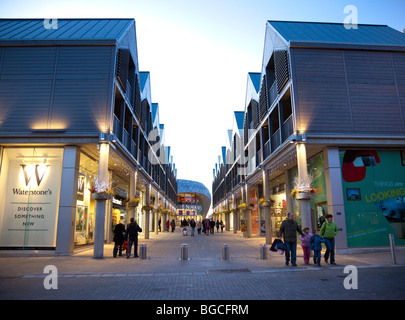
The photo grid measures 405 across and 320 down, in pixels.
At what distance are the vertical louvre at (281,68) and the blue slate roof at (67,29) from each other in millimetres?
9059

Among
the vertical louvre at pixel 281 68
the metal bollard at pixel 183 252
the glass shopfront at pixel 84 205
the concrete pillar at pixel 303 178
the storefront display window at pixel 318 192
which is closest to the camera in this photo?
the metal bollard at pixel 183 252

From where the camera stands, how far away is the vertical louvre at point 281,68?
590 inches

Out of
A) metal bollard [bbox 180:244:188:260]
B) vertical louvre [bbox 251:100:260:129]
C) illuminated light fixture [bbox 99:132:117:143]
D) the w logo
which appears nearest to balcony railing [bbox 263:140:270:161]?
vertical louvre [bbox 251:100:260:129]

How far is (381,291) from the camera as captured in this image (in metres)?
5.84

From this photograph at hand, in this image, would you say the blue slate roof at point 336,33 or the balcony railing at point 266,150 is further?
the balcony railing at point 266,150

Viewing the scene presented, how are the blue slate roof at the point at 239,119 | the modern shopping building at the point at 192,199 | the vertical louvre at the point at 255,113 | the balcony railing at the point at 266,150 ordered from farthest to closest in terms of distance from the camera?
the modern shopping building at the point at 192,199
the blue slate roof at the point at 239,119
the vertical louvre at the point at 255,113
the balcony railing at the point at 266,150

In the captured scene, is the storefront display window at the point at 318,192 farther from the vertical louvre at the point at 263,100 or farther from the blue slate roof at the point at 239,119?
the blue slate roof at the point at 239,119

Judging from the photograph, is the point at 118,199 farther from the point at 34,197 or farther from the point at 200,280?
the point at 200,280

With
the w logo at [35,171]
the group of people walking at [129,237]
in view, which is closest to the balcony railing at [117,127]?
the w logo at [35,171]

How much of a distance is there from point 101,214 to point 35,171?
446 cm

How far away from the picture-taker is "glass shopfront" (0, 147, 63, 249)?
1308 centimetres

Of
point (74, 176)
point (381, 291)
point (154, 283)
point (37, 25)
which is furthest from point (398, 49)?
point (37, 25)
